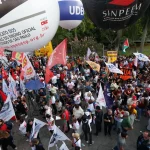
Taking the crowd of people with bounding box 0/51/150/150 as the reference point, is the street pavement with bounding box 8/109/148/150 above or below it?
below

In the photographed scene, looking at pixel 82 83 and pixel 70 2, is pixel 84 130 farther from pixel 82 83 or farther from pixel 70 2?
pixel 70 2

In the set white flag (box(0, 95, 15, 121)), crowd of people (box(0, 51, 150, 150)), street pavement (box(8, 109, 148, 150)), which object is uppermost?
white flag (box(0, 95, 15, 121))

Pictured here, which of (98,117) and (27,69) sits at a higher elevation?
(27,69)

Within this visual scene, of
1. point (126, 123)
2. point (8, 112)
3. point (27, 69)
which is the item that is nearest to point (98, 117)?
point (126, 123)

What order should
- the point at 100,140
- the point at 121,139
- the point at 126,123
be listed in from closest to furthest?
the point at 121,139, the point at 126,123, the point at 100,140

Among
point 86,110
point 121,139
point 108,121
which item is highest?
point 121,139

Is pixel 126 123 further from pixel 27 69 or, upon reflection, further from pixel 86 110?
Result: pixel 27 69

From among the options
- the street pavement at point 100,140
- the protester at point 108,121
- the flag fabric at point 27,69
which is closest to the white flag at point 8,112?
the street pavement at point 100,140

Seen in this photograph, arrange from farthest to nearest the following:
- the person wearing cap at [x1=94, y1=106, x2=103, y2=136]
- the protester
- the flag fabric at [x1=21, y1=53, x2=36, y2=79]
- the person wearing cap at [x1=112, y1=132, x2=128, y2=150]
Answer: the flag fabric at [x1=21, y1=53, x2=36, y2=79], the person wearing cap at [x1=94, y1=106, x2=103, y2=136], the protester, the person wearing cap at [x1=112, y1=132, x2=128, y2=150]

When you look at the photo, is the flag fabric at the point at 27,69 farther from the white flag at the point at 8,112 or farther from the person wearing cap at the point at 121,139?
the person wearing cap at the point at 121,139

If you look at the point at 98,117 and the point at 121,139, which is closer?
the point at 121,139

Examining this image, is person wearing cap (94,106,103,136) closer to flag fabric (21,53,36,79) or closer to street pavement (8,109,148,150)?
street pavement (8,109,148,150)

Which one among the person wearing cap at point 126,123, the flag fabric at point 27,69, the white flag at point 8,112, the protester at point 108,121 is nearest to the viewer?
the white flag at point 8,112

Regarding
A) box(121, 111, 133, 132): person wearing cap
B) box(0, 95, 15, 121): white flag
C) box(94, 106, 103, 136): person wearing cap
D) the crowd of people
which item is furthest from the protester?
box(0, 95, 15, 121): white flag
